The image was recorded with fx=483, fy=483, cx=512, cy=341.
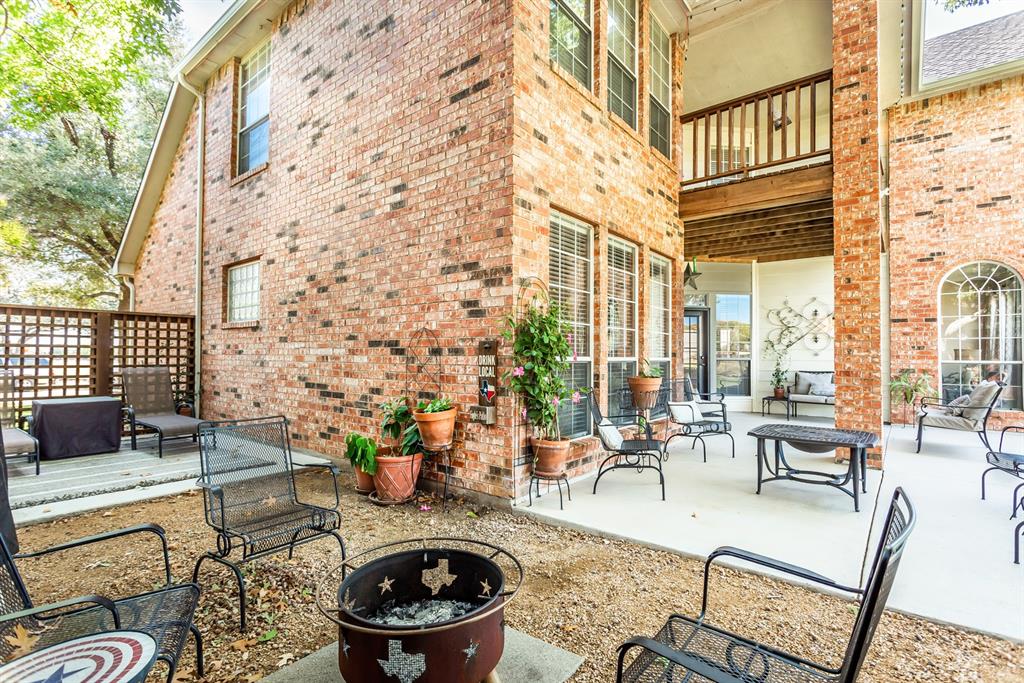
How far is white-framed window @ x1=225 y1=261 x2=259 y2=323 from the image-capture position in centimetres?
716

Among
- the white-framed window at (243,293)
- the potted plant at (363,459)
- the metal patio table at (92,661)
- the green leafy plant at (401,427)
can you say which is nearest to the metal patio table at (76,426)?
the white-framed window at (243,293)

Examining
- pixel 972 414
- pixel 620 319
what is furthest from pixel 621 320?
pixel 972 414

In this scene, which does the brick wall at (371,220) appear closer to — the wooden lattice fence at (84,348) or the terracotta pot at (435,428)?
the terracotta pot at (435,428)

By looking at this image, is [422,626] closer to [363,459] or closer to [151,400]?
[363,459]

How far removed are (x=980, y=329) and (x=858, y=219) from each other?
16.0ft

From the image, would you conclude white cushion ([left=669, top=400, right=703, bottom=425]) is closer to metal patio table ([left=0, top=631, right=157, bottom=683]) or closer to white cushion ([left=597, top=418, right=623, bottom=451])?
white cushion ([left=597, top=418, right=623, bottom=451])

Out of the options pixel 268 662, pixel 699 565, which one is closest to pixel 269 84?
pixel 268 662

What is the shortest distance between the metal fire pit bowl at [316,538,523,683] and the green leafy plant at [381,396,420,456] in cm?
247

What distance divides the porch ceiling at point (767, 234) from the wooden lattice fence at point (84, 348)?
866 centimetres

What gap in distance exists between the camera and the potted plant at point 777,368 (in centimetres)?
1036

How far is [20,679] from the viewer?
50.6 inches

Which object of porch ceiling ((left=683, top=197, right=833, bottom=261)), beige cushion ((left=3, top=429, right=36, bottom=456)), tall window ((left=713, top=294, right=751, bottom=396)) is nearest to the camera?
beige cushion ((left=3, top=429, right=36, bottom=456))

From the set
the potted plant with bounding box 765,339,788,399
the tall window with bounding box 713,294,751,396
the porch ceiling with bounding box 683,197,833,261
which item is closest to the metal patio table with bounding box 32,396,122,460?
the porch ceiling with bounding box 683,197,833,261

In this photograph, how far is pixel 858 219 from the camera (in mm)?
5492
